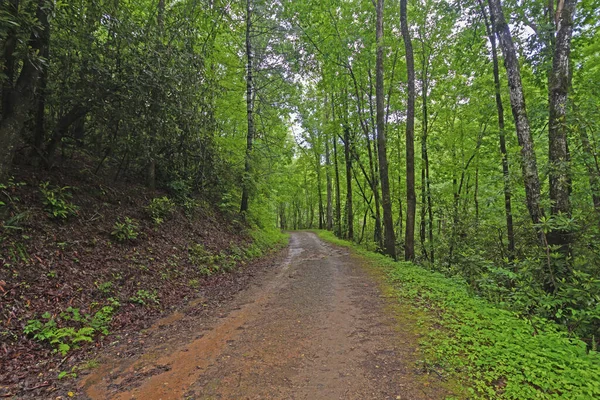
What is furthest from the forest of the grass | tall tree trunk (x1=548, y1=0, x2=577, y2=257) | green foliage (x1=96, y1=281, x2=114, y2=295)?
green foliage (x1=96, y1=281, x2=114, y2=295)

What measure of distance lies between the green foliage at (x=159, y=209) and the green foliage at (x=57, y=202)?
2069 millimetres

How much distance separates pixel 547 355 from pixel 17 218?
8407 mm

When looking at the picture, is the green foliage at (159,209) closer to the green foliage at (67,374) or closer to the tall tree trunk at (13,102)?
the tall tree trunk at (13,102)

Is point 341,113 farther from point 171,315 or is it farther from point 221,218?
point 171,315

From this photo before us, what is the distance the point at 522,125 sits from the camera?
6.63 metres

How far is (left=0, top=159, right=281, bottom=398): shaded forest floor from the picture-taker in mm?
3854

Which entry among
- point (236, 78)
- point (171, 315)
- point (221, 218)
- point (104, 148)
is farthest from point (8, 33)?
point (236, 78)

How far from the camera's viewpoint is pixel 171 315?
5605mm

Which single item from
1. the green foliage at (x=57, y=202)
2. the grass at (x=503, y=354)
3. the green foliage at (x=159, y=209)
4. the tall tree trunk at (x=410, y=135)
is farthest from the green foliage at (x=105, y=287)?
the tall tree trunk at (x=410, y=135)

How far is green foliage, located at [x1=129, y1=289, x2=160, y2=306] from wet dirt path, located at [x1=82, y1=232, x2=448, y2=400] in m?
1.55

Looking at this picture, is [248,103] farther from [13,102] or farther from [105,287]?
[105,287]

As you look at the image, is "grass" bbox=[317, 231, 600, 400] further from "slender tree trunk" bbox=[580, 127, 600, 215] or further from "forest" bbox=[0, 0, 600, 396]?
"slender tree trunk" bbox=[580, 127, 600, 215]

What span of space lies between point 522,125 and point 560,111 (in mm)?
881

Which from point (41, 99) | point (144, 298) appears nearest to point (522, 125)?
point (144, 298)
